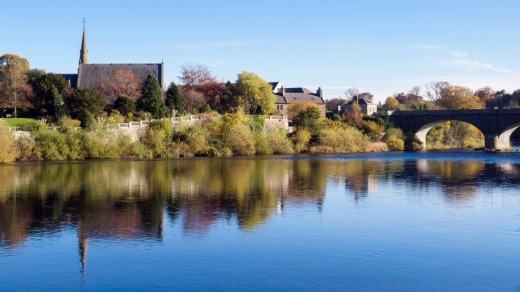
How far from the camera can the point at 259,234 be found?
2297 cm

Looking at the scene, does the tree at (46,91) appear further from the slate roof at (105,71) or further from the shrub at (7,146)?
the shrub at (7,146)

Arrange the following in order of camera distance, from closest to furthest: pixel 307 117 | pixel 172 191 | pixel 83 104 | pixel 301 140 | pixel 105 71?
pixel 172 191 < pixel 83 104 < pixel 301 140 < pixel 307 117 < pixel 105 71

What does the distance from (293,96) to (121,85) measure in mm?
43068

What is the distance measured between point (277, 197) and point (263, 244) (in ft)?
37.9

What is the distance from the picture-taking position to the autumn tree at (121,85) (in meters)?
87.6

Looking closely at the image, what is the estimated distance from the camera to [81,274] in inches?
692

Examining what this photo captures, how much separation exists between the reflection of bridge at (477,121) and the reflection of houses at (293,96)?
18.5 m

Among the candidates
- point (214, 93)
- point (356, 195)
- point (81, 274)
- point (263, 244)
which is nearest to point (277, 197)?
point (356, 195)

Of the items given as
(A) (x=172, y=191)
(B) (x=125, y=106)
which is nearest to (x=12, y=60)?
(B) (x=125, y=106)

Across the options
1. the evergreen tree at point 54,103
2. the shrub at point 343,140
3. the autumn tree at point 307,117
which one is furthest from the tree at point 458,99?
the evergreen tree at point 54,103

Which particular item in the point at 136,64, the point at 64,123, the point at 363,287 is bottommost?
the point at 363,287

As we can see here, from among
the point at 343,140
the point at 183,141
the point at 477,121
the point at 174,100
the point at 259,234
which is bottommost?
the point at 259,234

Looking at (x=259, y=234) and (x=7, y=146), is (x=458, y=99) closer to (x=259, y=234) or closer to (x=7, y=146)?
(x=7, y=146)

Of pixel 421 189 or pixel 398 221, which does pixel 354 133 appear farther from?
pixel 398 221
